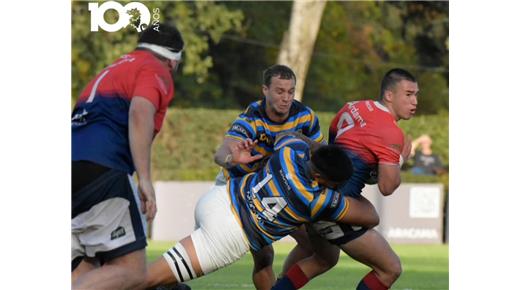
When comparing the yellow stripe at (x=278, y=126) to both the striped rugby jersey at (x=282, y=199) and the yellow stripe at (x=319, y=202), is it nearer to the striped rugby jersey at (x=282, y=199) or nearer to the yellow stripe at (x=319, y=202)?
the striped rugby jersey at (x=282, y=199)

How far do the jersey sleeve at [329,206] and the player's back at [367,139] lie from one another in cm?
31

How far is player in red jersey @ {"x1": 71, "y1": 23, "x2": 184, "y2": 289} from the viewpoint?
7301mm

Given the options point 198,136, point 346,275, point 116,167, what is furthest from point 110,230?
point 198,136

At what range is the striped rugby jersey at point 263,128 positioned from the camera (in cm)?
884

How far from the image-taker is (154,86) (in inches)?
290

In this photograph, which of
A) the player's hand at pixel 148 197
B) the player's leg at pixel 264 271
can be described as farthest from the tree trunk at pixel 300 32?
the player's hand at pixel 148 197

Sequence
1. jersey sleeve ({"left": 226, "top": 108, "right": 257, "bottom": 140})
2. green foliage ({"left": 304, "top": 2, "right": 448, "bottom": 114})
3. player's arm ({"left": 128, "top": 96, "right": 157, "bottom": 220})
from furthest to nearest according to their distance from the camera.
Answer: green foliage ({"left": 304, "top": 2, "right": 448, "bottom": 114}) → jersey sleeve ({"left": 226, "top": 108, "right": 257, "bottom": 140}) → player's arm ({"left": 128, "top": 96, "right": 157, "bottom": 220})

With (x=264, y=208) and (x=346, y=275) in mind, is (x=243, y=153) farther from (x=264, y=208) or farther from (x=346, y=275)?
(x=346, y=275)

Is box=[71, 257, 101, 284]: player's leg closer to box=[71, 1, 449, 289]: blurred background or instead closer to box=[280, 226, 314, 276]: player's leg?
box=[280, 226, 314, 276]: player's leg

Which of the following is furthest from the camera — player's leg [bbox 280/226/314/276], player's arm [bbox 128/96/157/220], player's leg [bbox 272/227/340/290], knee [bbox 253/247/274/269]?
knee [bbox 253/247/274/269]

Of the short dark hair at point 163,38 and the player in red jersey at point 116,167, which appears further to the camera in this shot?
the short dark hair at point 163,38

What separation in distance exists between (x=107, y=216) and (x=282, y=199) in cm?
116

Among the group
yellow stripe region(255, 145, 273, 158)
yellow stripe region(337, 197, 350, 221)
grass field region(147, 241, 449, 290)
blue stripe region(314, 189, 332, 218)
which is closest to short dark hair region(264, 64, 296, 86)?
yellow stripe region(255, 145, 273, 158)
